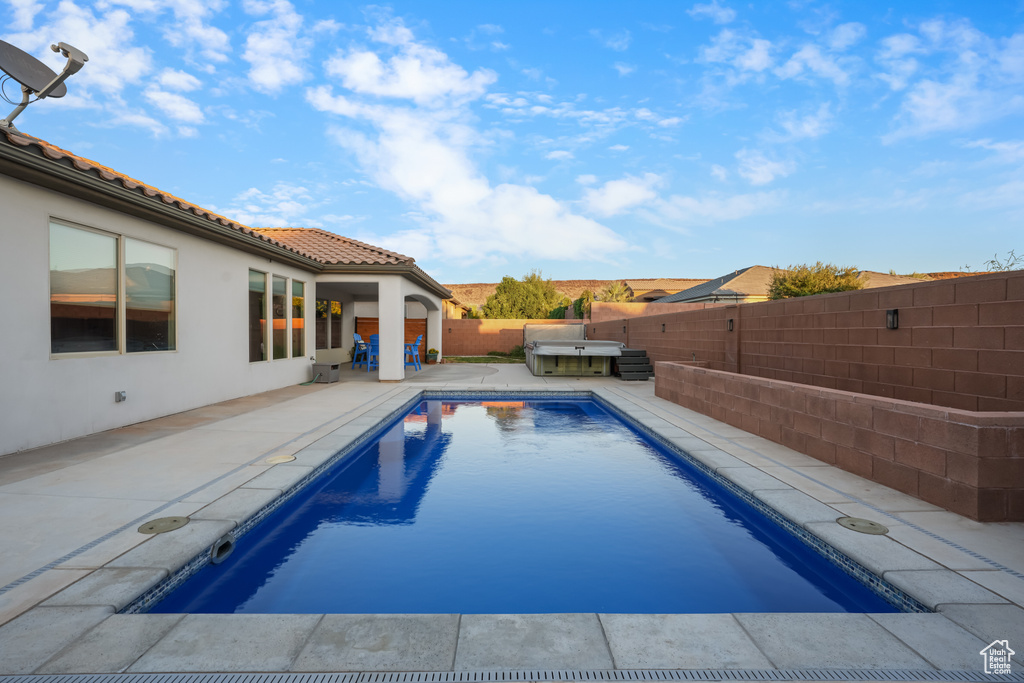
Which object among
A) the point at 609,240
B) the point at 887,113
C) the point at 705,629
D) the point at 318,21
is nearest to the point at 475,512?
the point at 705,629

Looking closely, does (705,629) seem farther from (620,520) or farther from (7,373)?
(7,373)

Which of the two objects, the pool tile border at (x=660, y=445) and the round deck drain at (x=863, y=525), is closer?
the pool tile border at (x=660, y=445)

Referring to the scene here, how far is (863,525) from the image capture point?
118 inches

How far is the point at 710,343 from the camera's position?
903cm

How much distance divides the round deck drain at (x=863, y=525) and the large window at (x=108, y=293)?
22.3 feet

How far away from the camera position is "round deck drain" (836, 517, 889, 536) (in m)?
2.92

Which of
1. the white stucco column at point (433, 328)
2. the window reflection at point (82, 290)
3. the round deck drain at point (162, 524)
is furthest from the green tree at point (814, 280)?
the round deck drain at point (162, 524)

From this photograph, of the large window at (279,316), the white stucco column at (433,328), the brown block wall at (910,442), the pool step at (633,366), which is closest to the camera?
the brown block wall at (910,442)

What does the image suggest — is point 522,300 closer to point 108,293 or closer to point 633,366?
point 633,366

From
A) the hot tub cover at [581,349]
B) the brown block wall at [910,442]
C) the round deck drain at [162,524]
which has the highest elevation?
the hot tub cover at [581,349]

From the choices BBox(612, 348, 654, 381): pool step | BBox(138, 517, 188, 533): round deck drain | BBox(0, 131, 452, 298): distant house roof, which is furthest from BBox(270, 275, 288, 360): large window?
BBox(612, 348, 654, 381): pool step

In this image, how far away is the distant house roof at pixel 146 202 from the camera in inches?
167

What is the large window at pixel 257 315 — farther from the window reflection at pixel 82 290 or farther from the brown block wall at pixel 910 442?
the brown block wall at pixel 910 442

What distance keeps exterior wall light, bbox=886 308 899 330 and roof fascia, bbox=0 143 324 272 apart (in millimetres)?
7550
